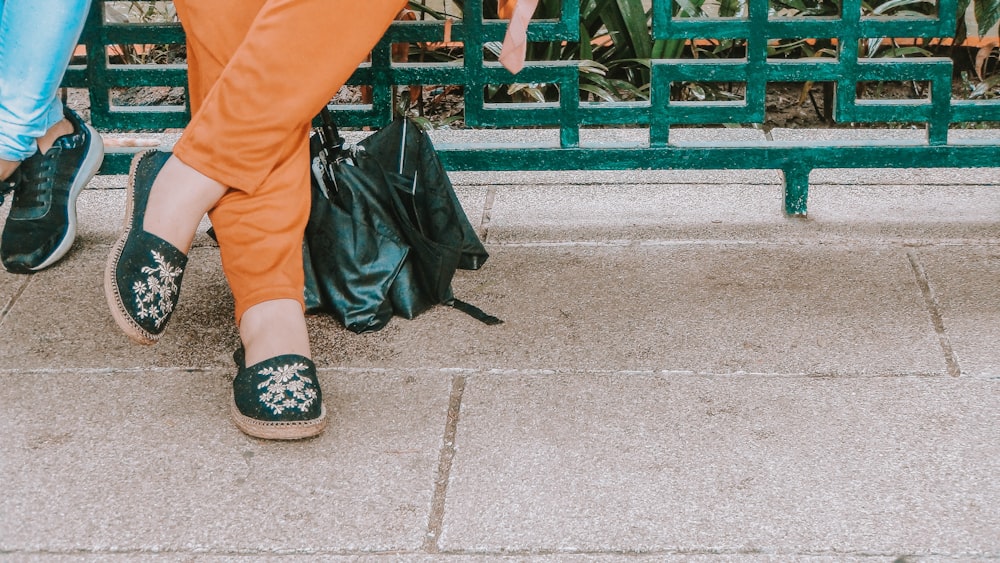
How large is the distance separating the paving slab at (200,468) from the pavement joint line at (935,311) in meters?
1.09

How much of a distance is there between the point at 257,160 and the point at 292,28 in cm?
28

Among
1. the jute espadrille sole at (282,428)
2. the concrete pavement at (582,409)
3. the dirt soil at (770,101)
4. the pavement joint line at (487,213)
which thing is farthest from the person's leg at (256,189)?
the dirt soil at (770,101)

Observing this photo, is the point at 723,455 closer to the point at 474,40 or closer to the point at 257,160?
the point at 257,160

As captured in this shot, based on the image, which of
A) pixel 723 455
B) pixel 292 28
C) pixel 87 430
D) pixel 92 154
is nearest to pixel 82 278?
pixel 92 154

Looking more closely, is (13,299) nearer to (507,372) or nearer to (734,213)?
(507,372)

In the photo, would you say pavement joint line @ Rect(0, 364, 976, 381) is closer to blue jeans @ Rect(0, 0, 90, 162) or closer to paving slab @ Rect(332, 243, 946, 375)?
paving slab @ Rect(332, 243, 946, 375)

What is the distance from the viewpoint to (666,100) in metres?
3.05

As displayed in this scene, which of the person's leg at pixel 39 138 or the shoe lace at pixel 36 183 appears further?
the shoe lace at pixel 36 183

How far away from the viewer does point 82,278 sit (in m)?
2.98

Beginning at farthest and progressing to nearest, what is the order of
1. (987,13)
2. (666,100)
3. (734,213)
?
(987,13) < (734,213) < (666,100)

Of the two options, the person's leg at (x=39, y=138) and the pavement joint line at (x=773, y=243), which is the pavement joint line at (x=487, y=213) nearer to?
the pavement joint line at (x=773, y=243)

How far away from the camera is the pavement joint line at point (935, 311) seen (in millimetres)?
2508

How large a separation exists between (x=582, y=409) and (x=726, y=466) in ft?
1.11

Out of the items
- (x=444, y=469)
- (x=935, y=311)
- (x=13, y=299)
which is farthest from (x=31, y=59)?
(x=935, y=311)
